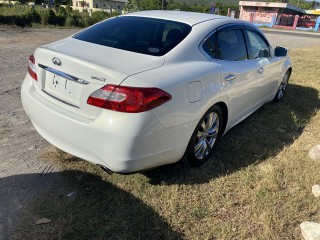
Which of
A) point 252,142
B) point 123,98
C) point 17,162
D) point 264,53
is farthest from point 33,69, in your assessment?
point 264,53

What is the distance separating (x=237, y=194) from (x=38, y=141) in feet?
7.96

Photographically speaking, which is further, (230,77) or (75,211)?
(230,77)

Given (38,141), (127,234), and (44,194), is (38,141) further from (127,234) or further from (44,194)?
(127,234)

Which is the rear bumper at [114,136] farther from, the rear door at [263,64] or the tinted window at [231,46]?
the rear door at [263,64]

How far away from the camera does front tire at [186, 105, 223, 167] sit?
11.0ft

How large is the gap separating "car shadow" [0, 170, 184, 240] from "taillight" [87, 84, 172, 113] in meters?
0.94

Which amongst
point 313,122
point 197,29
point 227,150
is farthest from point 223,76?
point 313,122

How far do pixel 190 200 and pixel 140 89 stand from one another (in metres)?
1.20

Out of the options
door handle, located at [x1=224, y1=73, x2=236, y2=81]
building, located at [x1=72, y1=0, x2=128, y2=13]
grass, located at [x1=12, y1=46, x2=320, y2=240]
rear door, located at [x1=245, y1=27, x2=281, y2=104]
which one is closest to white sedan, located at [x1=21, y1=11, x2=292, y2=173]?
door handle, located at [x1=224, y1=73, x2=236, y2=81]

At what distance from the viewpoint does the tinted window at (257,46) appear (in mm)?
4457

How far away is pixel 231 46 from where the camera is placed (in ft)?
13.0

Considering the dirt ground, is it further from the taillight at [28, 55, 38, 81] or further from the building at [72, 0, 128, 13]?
the building at [72, 0, 128, 13]

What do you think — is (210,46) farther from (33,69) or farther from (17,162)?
(17,162)

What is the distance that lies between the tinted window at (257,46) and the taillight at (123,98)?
2.29 metres
